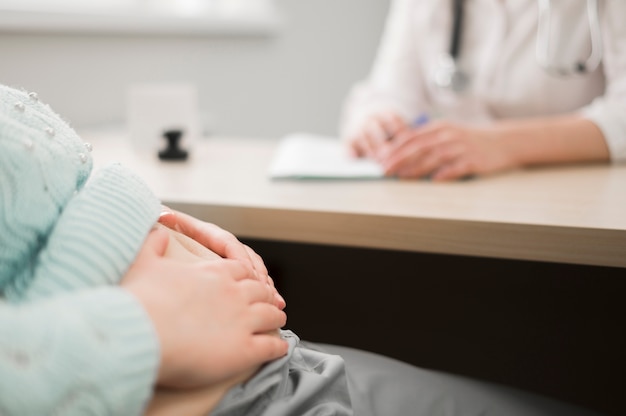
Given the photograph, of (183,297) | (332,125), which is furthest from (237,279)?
(332,125)

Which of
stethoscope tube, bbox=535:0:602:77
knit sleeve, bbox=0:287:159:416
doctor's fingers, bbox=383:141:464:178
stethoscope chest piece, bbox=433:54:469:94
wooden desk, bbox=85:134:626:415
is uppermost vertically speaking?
stethoscope tube, bbox=535:0:602:77

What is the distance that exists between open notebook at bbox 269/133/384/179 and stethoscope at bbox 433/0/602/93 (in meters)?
0.26

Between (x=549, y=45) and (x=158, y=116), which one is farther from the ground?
(x=549, y=45)

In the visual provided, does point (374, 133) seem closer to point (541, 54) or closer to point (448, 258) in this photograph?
point (448, 258)

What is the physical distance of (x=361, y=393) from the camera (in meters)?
0.51

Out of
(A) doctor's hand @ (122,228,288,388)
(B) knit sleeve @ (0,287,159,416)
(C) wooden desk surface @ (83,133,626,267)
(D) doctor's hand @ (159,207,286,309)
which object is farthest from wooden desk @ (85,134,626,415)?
(B) knit sleeve @ (0,287,159,416)

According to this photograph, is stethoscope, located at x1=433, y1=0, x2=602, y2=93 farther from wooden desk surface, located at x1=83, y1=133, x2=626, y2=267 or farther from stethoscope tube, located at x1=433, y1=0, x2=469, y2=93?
wooden desk surface, located at x1=83, y1=133, x2=626, y2=267

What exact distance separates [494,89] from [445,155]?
15.8 inches

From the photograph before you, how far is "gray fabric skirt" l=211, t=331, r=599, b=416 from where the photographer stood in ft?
1.40

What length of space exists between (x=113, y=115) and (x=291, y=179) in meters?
0.90

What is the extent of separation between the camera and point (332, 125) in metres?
2.31

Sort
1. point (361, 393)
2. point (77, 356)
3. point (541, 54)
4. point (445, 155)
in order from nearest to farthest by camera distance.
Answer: point (77, 356), point (361, 393), point (445, 155), point (541, 54)

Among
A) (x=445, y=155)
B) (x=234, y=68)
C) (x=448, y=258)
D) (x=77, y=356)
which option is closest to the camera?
(x=77, y=356)

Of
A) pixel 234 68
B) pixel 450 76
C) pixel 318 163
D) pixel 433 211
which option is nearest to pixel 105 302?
pixel 433 211
